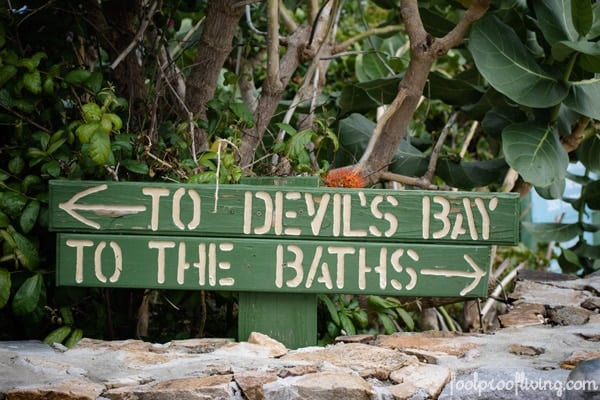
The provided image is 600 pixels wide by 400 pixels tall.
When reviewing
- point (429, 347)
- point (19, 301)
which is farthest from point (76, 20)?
point (429, 347)

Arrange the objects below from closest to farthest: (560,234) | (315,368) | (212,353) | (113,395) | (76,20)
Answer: (113,395) < (315,368) < (212,353) < (76,20) < (560,234)

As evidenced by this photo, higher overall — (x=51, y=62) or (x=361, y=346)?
(x=51, y=62)

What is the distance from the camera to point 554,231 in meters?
3.30

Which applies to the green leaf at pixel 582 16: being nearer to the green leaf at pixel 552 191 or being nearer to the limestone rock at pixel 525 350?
the green leaf at pixel 552 191

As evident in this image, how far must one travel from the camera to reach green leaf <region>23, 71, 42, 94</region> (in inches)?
89.0

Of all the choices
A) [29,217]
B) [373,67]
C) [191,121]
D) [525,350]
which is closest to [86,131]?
[29,217]

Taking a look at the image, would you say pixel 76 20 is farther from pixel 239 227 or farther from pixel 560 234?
pixel 560 234

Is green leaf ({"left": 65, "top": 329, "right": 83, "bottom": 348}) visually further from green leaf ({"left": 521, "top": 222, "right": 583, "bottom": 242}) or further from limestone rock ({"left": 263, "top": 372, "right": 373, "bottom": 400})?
green leaf ({"left": 521, "top": 222, "right": 583, "bottom": 242})

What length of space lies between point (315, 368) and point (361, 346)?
0.24 metres

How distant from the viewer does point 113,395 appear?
178 cm

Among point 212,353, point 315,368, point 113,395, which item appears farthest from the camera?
point 212,353

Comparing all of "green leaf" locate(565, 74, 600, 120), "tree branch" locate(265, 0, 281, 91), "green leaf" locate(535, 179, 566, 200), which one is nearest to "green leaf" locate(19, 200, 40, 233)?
"tree branch" locate(265, 0, 281, 91)

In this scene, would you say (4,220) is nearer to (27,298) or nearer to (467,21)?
(27,298)

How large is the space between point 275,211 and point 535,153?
2.94ft
